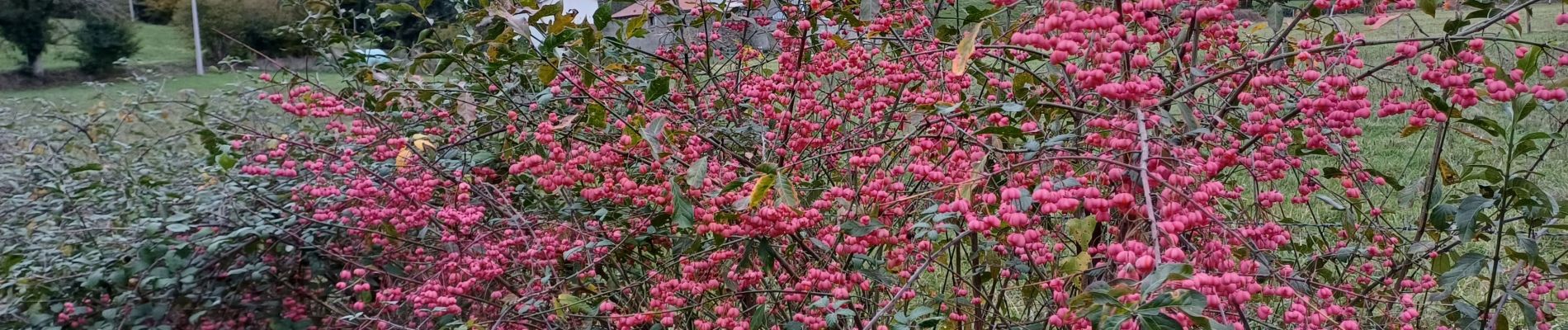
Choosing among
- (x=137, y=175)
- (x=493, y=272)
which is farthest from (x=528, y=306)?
(x=137, y=175)

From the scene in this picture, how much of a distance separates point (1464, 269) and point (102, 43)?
77.0 feet

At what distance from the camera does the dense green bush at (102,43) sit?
67.6 feet

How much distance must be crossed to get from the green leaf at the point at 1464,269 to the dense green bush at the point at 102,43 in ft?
75.1

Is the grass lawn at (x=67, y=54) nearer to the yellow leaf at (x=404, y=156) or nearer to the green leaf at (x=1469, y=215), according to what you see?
the yellow leaf at (x=404, y=156)

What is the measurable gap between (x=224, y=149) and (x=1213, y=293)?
8.51 feet

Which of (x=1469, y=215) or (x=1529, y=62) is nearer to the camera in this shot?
(x=1529, y=62)

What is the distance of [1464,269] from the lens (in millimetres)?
2098

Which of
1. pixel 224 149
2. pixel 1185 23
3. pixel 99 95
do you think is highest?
pixel 1185 23

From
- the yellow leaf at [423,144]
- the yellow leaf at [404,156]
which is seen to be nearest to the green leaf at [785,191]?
the yellow leaf at [404,156]

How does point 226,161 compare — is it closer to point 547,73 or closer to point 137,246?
point 137,246

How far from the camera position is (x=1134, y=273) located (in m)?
1.20

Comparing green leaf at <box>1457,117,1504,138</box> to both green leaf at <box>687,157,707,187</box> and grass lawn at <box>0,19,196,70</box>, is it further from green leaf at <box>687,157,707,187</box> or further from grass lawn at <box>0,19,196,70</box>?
grass lawn at <box>0,19,196,70</box>

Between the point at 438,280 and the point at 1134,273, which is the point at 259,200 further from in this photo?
the point at 1134,273

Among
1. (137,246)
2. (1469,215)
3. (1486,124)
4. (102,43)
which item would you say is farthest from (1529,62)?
(102,43)
